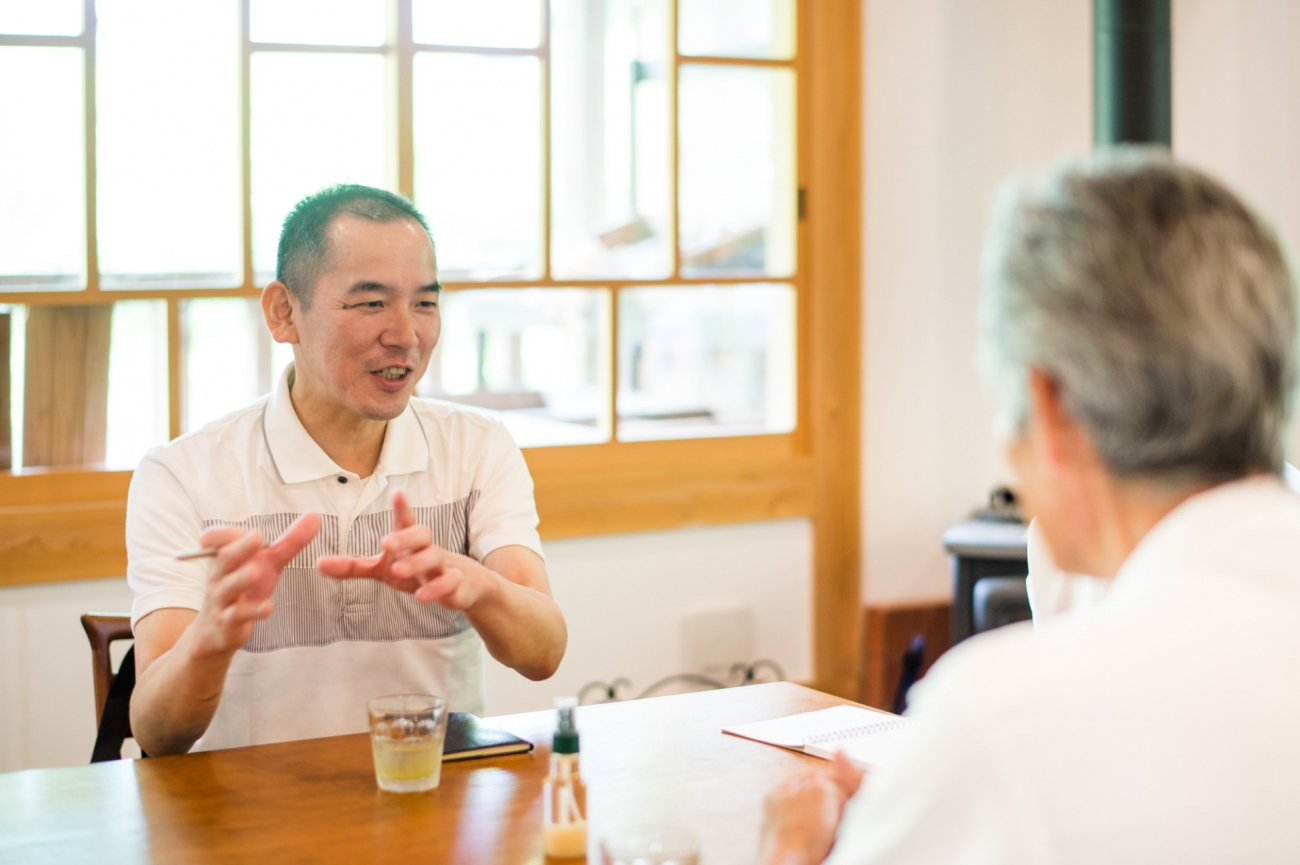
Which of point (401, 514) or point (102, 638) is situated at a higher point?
point (401, 514)

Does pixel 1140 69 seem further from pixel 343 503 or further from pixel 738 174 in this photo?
pixel 343 503

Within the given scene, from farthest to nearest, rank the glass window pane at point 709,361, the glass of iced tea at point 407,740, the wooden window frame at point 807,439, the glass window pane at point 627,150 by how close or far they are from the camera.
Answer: the glass window pane at point 709,361 → the glass window pane at point 627,150 → the wooden window frame at point 807,439 → the glass of iced tea at point 407,740

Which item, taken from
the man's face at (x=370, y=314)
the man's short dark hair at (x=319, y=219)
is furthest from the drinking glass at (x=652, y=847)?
the man's short dark hair at (x=319, y=219)

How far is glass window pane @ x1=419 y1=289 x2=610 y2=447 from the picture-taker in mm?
3625

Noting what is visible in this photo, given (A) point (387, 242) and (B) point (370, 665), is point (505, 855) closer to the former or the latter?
(B) point (370, 665)

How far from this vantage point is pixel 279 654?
2.01 metres

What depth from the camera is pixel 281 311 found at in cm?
217

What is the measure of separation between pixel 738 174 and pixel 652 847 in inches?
109

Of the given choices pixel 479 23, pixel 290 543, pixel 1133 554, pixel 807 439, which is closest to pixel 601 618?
pixel 807 439

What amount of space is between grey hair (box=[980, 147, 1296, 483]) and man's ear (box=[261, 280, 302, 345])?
143cm

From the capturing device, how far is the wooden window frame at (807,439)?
345cm

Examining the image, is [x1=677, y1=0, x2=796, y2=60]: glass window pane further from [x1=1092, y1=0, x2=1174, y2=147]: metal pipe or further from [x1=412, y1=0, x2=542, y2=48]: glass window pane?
[x1=1092, y1=0, x2=1174, y2=147]: metal pipe

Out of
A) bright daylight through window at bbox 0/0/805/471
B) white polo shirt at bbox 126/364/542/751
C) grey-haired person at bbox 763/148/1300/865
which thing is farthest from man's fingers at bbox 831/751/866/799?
bright daylight through window at bbox 0/0/805/471

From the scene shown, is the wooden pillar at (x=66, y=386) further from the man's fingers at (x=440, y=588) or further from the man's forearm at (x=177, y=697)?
the man's fingers at (x=440, y=588)
